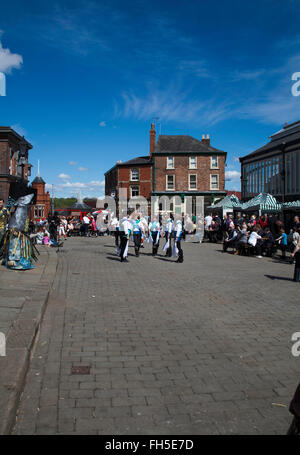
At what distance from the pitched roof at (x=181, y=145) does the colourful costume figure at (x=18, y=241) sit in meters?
38.8

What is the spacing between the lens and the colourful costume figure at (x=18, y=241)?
10.2 m

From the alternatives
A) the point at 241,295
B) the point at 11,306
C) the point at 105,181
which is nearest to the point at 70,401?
the point at 11,306

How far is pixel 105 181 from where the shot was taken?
223 feet

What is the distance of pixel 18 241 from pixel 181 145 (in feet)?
136

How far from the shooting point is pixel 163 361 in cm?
465

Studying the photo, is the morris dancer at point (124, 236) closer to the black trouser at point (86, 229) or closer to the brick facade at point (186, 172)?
the black trouser at point (86, 229)

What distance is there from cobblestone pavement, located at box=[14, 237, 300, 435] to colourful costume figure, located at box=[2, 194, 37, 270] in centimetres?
188

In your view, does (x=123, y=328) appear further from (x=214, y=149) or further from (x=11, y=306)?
(x=214, y=149)

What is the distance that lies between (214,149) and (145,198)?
1057 centimetres

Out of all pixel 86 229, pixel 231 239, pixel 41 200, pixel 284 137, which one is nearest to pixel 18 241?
pixel 231 239

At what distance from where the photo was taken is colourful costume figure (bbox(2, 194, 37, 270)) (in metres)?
10.2

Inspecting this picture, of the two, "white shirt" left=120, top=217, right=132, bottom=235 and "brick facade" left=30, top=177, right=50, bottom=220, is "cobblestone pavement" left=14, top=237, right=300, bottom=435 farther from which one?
"brick facade" left=30, top=177, right=50, bottom=220

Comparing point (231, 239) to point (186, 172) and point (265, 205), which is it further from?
point (186, 172)

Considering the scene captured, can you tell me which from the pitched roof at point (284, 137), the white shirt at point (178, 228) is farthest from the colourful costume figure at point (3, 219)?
the pitched roof at point (284, 137)
